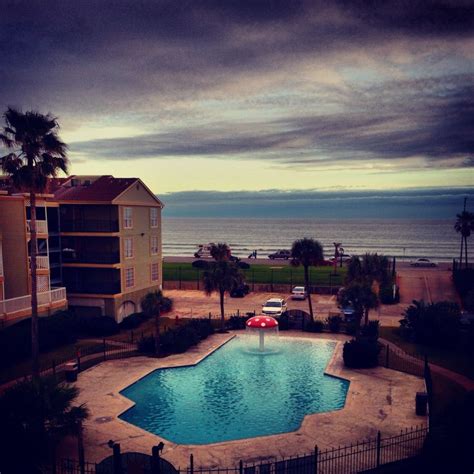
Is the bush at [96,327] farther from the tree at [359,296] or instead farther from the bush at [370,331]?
the bush at [370,331]

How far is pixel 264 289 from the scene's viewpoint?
59.5 metres

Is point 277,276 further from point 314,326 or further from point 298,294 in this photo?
point 314,326

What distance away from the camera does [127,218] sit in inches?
1759

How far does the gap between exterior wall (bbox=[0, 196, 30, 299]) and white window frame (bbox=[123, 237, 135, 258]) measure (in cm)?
890

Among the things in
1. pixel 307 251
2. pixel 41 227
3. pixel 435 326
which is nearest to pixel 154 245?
pixel 41 227

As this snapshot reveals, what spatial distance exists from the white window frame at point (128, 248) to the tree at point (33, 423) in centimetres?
2598

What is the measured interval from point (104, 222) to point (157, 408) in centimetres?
2256

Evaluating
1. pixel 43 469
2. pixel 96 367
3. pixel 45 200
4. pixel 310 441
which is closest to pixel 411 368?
pixel 310 441

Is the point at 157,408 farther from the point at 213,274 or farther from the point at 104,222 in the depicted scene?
the point at 104,222

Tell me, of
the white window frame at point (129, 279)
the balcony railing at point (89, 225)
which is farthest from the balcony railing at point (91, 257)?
the balcony railing at point (89, 225)

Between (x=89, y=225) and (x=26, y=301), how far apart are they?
34.8 feet

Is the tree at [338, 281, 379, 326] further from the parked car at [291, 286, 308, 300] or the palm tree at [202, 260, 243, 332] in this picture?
the parked car at [291, 286, 308, 300]

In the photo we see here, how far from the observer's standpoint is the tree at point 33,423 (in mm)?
16531

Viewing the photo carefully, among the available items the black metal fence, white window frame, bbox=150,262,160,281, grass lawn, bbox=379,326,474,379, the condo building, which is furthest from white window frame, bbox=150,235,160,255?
the black metal fence
